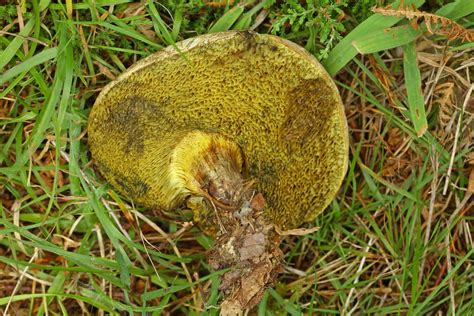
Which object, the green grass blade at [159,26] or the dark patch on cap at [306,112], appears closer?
the dark patch on cap at [306,112]

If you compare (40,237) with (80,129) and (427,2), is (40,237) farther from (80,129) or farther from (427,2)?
(427,2)

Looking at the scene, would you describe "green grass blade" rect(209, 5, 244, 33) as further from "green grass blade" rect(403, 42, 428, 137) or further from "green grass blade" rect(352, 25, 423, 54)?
"green grass blade" rect(403, 42, 428, 137)

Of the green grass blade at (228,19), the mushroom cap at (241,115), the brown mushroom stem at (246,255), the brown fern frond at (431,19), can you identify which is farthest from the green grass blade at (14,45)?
the brown fern frond at (431,19)

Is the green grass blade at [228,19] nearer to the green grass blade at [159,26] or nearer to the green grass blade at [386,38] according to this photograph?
the green grass blade at [159,26]

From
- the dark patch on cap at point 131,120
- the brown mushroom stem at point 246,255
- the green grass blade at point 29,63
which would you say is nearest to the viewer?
the brown mushroom stem at point 246,255

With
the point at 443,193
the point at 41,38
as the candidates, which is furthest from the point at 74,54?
the point at 443,193

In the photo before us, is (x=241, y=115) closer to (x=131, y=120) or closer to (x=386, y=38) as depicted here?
(x=131, y=120)

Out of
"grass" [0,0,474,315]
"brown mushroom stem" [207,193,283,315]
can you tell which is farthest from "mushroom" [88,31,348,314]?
"grass" [0,0,474,315]

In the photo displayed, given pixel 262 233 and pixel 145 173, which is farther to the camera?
pixel 145 173
